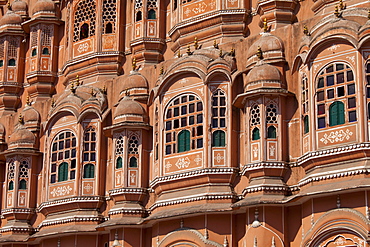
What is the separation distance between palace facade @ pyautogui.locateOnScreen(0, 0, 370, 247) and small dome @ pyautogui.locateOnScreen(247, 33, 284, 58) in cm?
5

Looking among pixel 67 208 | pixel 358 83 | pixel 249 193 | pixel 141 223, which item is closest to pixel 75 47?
pixel 67 208

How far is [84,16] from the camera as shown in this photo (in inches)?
1293

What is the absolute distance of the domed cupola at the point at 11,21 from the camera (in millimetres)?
35781

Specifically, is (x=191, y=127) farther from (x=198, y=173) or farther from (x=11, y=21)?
(x=11, y=21)

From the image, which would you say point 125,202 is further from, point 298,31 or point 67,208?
point 298,31

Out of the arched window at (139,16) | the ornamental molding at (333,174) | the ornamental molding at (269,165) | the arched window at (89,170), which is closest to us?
the ornamental molding at (333,174)

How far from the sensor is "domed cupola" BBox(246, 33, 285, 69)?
1005 inches

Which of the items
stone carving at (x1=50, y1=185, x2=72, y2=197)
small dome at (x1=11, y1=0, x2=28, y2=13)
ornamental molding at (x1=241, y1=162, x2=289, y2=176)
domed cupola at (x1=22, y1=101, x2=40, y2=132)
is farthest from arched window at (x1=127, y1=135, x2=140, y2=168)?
small dome at (x1=11, y1=0, x2=28, y2=13)

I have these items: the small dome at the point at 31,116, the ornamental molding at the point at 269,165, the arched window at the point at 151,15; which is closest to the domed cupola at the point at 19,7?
the small dome at the point at 31,116

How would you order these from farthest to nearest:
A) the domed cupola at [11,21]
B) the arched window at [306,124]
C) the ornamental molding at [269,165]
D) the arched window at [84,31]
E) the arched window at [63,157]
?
the domed cupola at [11,21] < the arched window at [84,31] < the arched window at [63,157] < the ornamental molding at [269,165] < the arched window at [306,124]

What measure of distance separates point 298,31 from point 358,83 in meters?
3.23

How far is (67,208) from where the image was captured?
29.3m

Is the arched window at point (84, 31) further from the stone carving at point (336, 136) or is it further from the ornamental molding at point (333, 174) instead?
the stone carving at point (336, 136)

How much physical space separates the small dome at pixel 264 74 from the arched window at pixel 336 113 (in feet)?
7.26
